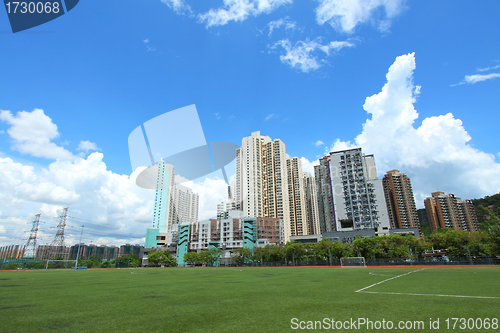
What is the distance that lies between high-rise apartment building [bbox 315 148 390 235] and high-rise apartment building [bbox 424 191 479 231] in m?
63.9

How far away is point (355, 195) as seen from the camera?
8262cm

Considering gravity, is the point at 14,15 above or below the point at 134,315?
above

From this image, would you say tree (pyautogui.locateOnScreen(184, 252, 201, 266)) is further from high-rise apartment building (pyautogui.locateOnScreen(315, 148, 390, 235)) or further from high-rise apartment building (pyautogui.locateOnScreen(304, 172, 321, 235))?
high-rise apartment building (pyautogui.locateOnScreen(304, 172, 321, 235))

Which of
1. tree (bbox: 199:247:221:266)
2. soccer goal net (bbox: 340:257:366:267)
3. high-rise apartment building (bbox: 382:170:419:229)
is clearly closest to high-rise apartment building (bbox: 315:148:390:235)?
tree (bbox: 199:247:221:266)

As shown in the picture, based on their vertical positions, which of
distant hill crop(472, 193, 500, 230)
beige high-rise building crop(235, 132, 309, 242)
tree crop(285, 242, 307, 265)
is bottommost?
tree crop(285, 242, 307, 265)

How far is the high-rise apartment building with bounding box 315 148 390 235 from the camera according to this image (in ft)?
261

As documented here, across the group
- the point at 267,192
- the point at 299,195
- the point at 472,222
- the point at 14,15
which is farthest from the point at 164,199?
the point at 472,222

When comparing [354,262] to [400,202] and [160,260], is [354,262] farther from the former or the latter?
[400,202]

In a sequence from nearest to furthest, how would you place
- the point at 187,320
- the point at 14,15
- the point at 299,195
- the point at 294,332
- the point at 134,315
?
the point at 294,332
the point at 187,320
the point at 134,315
the point at 14,15
the point at 299,195

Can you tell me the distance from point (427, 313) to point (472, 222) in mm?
154349

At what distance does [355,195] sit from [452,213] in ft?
241

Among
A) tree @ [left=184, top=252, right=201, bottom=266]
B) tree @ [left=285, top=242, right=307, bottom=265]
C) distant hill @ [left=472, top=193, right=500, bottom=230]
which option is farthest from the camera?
tree @ [left=184, top=252, right=201, bottom=266]

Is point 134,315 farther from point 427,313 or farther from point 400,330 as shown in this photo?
point 427,313

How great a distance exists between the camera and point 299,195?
12219 centimetres
